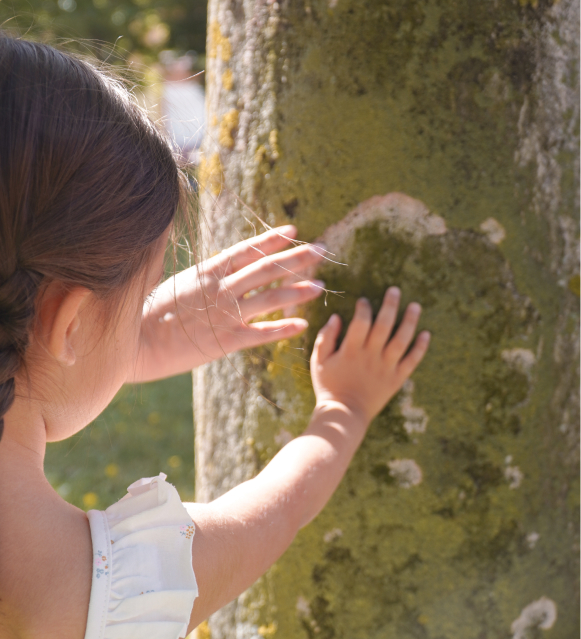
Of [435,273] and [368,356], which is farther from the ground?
[435,273]

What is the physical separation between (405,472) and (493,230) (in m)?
0.60

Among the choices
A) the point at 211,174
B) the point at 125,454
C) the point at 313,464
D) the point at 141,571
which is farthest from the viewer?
the point at 125,454

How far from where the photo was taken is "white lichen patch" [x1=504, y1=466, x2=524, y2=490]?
1523 millimetres

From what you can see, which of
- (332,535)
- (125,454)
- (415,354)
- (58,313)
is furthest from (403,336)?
(125,454)

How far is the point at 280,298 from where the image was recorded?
1.52m

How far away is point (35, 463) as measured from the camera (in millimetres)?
1123

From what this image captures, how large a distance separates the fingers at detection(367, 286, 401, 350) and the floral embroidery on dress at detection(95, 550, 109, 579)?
2.36ft

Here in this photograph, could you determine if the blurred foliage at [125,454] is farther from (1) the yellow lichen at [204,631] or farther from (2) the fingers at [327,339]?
(2) the fingers at [327,339]

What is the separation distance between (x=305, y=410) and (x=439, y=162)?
2.17 ft

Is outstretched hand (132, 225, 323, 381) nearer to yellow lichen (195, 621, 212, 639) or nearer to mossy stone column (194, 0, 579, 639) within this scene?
mossy stone column (194, 0, 579, 639)

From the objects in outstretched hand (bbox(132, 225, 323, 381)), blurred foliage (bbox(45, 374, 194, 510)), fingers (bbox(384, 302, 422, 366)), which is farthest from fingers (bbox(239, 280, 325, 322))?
blurred foliage (bbox(45, 374, 194, 510))

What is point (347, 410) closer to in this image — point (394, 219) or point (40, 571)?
point (394, 219)

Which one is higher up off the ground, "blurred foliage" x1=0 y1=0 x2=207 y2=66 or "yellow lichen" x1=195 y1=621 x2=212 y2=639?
"blurred foliage" x1=0 y1=0 x2=207 y2=66

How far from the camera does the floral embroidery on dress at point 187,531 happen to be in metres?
1.15
